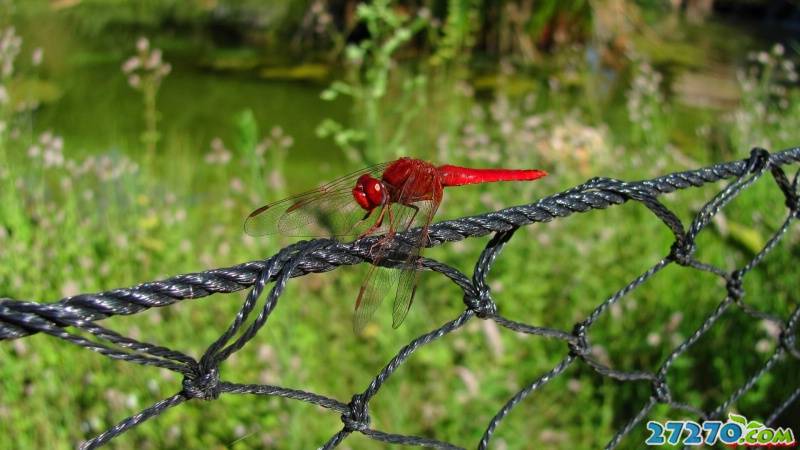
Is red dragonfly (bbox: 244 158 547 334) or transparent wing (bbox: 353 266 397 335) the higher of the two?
red dragonfly (bbox: 244 158 547 334)

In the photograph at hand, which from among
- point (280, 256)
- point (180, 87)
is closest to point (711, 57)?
point (180, 87)

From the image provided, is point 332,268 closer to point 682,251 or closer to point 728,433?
point 682,251

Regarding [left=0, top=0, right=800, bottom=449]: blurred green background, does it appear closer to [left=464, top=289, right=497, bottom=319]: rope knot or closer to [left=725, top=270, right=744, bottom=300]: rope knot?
[left=725, top=270, right=744, bottom=300]: rope knot

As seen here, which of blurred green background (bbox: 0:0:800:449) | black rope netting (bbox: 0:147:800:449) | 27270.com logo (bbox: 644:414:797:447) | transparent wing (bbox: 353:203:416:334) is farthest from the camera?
blurred green background (bbox: 0:0:800:449)

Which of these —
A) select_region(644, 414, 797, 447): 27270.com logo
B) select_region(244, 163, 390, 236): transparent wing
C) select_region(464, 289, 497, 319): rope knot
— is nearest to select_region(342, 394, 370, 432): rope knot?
select_region(464, 289, 497, 319): rope knot

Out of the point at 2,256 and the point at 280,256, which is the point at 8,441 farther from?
the point at 280,256

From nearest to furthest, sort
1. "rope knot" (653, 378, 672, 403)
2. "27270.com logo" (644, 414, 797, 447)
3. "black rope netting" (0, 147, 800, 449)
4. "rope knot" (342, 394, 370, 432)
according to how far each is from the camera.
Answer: "black rope netting" (0, 147, 800, 449) < "rope knot" (342, 394, 370, 432) < "rope knot" (653, 378, 672, 403) < "27270.com logo" (644, 414, 797, 447)
